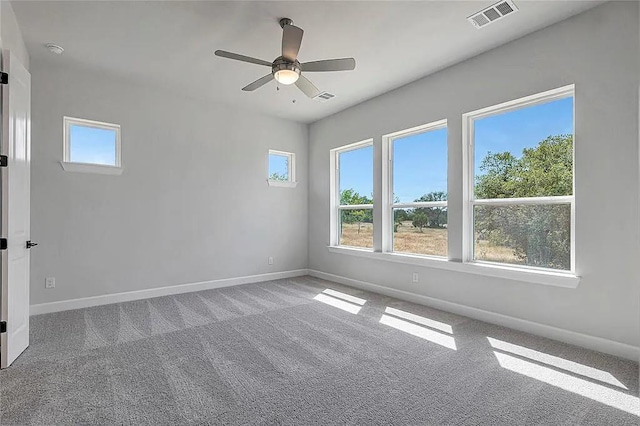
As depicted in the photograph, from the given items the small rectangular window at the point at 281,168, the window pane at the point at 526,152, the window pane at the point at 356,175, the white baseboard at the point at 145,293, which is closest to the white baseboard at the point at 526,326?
the window pane at the point at 526,152

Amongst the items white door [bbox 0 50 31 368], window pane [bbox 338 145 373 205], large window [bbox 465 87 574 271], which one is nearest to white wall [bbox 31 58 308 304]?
window pane [bbox 338 145 373 205]

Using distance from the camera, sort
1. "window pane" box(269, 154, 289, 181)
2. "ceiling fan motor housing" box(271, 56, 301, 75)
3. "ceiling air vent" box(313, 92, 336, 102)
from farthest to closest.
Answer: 1. "window pane" box(269, 154, 289, 181)
2. "ceiling air vent" box(313, 92, 336, 102)
3. "ceiling fan motor housing" box(271, 56, 301, 75)

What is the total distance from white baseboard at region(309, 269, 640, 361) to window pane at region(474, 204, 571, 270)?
0.60 m

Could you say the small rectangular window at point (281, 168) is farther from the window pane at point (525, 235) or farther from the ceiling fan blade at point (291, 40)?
the window pane at point (525, 235)

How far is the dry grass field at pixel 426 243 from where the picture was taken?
11.8 ft

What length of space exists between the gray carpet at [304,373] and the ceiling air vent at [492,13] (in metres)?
2.98

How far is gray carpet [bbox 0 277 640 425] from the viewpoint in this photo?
6.40 feet

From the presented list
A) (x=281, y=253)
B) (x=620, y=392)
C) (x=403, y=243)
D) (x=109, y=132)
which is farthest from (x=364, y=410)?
(x=109, y=132)

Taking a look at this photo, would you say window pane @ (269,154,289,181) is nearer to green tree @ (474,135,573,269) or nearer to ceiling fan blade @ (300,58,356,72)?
ceiling fan blade @ (300,58,356,72)

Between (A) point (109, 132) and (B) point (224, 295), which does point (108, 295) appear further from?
(A) point (109, 132)

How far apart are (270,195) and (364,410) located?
432cm

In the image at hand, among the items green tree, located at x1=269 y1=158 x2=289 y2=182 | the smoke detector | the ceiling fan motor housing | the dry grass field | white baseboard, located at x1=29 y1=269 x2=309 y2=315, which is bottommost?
white baseboard, located at x1=29 y1=269 x2=309 y2=315

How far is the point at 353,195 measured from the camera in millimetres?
5605

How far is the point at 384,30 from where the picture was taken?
313 centimetres
